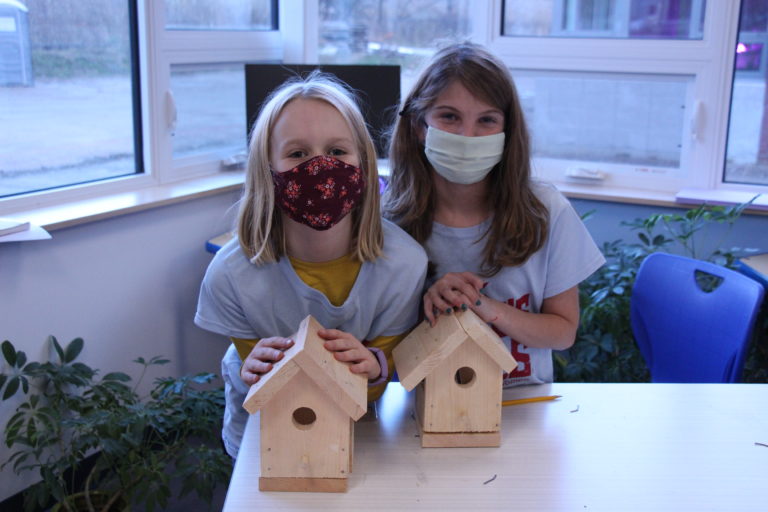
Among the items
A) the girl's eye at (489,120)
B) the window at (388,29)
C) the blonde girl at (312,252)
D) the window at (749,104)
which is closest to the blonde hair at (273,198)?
the blonde girl at (312,252)

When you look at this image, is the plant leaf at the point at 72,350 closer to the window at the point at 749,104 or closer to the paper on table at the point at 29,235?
the paper on table at the point at 29,235

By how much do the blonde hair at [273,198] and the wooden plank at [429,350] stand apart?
187mm

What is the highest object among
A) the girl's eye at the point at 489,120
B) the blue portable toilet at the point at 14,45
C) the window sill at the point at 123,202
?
the blue portable toilet at the point at 14,45

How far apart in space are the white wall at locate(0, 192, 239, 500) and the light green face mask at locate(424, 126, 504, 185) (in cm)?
127

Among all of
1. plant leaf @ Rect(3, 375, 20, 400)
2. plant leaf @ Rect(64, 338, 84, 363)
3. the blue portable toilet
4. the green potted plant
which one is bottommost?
the green potted plant

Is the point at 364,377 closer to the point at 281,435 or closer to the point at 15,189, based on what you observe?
the point at 281,435

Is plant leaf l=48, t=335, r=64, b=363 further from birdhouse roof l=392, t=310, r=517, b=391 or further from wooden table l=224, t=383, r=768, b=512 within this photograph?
birdhouse roof l=392, t=310, r=517, b=391

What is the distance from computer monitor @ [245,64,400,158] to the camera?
9.94 feet

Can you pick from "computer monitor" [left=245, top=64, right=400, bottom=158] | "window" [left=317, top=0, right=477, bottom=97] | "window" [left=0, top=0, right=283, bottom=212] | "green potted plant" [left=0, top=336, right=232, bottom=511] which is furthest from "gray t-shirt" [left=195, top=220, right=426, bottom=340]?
"window" [left=317, top=0, right=477, bottom=97]

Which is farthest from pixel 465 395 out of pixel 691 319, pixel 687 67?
pixel 687 67

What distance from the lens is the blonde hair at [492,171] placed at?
1582mm

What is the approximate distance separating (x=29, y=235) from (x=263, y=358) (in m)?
1.24

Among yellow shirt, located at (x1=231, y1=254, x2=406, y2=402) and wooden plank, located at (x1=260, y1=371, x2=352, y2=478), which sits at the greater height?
yellow shirt, located at (x1=231, y1=254, x2=406, y2=402)

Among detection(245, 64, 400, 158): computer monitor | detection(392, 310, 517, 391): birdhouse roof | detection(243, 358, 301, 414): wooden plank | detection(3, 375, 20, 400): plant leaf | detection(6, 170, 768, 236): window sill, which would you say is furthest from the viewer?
detection(245, 64, 400, 158): computer monitor
